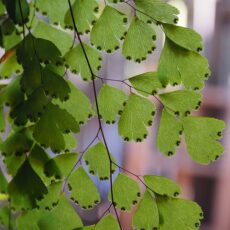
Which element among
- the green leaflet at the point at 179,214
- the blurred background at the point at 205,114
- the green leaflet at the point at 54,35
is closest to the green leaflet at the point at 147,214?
the green leaflet at the point at 179,214

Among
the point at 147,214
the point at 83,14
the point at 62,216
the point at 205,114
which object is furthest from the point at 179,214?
the point at 205,114

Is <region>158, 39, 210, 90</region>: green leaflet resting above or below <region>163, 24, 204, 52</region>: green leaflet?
below

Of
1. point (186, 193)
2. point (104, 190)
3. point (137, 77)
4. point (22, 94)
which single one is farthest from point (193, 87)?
point (186, 193)

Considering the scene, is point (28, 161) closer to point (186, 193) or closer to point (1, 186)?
point (1, 186)

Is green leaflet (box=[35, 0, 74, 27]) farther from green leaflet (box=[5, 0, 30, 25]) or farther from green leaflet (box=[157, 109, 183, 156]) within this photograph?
green leaflet (box=[157, 109, 183, 156])

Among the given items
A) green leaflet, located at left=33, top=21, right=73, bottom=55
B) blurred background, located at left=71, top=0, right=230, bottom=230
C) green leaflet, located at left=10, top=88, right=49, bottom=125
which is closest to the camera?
green leaflet, located at left=10, top=88, right=49, bottom=125

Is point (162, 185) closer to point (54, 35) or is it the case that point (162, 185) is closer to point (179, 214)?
point (179, 214)

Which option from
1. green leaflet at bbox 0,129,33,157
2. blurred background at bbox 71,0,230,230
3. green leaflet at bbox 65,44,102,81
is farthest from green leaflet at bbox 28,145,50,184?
blurred background at bbox 71,0,230,230
